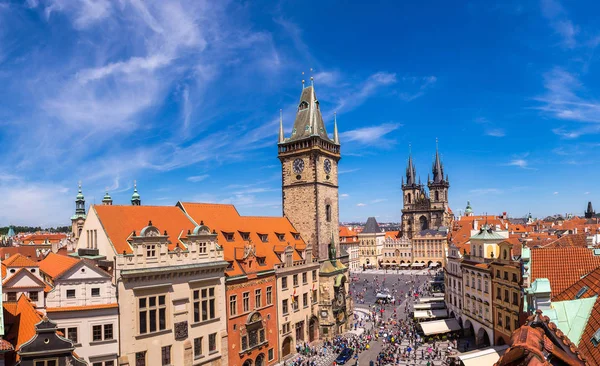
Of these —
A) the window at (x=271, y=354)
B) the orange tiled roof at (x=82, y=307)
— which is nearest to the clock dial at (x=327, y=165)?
the window at (x=271, y=354)

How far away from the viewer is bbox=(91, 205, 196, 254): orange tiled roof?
1321 inches

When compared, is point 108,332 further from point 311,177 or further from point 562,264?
point 562,264

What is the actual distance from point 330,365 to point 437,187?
122703mm

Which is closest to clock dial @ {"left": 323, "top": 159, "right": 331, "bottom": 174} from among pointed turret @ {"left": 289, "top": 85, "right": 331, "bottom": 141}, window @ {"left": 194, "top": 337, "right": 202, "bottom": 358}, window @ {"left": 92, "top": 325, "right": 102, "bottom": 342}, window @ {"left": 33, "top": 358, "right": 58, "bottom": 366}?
pointed turret @ {"left": 289, "top": 85, "right": 331, "bottom": 141}

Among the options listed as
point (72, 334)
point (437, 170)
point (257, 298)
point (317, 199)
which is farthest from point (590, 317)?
point (437, 170)

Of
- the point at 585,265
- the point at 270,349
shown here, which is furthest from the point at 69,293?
the point at 585,265

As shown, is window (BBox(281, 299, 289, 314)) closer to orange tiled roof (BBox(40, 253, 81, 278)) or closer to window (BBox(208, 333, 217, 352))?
window (BBox(208, 333, 217, 352))

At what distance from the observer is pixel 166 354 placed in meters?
33.0

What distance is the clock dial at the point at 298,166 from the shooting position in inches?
2226

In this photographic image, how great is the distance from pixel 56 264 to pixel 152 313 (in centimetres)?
905

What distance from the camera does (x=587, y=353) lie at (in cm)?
1173

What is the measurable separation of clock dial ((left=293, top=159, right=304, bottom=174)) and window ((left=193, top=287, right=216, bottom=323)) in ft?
78.9

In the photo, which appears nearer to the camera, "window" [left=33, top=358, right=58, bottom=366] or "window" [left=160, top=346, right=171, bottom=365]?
"window" [left=33, top=358, right=58, bottom=366]

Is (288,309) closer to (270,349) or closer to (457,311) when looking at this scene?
(270,349)
